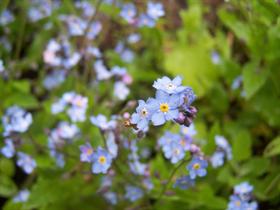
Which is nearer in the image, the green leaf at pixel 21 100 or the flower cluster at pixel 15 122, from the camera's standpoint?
the flower cluster at pixel 15 122

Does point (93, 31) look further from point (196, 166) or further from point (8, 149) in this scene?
point (196, 166)

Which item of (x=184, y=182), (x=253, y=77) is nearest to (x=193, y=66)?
(x=253, y=77)

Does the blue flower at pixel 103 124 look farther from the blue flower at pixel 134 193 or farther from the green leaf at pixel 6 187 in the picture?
the green leaf at pixel 6 187

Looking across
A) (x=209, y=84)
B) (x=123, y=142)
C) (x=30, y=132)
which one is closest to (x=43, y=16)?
(x=30, y=132)

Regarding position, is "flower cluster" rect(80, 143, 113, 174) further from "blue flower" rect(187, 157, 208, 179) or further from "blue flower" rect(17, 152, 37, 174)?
"blue flower" rect(17, 152, 37, 174)

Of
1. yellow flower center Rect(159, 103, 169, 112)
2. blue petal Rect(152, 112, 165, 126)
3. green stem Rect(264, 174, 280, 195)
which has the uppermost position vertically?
green stem Rect(264, 174, 280, 195)

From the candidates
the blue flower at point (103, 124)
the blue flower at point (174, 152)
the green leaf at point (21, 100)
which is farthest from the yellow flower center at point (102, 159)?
the green leaf at point (21, 100)

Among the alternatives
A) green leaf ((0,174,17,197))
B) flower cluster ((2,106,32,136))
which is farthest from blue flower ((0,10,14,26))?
green leaf ((0,174,17,197))

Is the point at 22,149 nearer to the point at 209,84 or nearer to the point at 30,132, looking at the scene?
the point at 30,132
